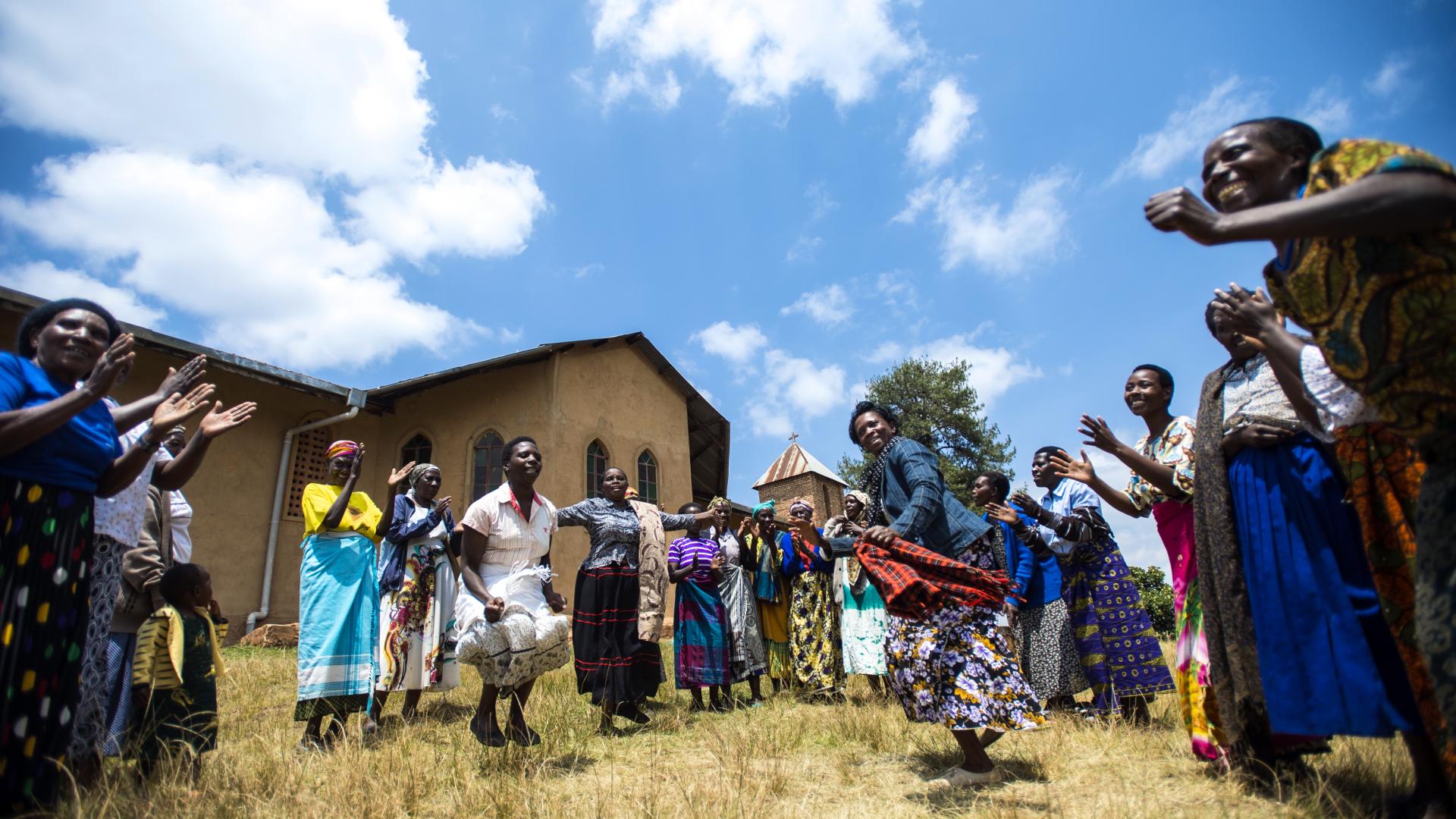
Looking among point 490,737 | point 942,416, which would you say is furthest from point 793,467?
point 490,737

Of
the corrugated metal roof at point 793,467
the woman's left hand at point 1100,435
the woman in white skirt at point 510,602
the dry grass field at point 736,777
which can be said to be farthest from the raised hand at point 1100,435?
the corrugated metal roof at point 793,467

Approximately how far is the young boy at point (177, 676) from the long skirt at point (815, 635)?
4501 millimetres

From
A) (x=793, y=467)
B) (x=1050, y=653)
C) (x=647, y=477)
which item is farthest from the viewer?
(x=793, y=467)

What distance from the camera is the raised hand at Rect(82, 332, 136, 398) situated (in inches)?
93.8

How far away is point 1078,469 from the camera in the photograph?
351 centimetres

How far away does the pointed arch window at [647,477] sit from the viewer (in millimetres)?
15547

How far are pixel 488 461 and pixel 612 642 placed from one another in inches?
364

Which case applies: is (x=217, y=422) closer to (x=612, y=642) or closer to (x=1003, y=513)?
(x=612, y=642)

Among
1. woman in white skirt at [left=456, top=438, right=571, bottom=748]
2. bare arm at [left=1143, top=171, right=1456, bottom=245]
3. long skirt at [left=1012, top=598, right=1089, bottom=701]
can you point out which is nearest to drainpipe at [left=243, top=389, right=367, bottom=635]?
woman in white skirt at [left=456, top=438, right=571, bottom=748]

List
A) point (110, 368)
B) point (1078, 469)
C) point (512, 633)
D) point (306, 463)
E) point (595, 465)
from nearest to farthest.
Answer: point (110, 368)
point (1078, 469)
point (512, 633)
point (306, 463)
point (595, 465)

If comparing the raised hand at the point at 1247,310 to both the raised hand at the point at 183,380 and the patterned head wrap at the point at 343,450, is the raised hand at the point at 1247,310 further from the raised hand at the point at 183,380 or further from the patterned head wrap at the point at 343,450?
the patterned head wrap at the point at 343,450

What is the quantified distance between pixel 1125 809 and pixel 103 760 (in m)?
3.79

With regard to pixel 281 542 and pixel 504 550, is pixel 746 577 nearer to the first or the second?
pixel 504 550

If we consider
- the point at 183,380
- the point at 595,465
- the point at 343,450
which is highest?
the point at 595,465
